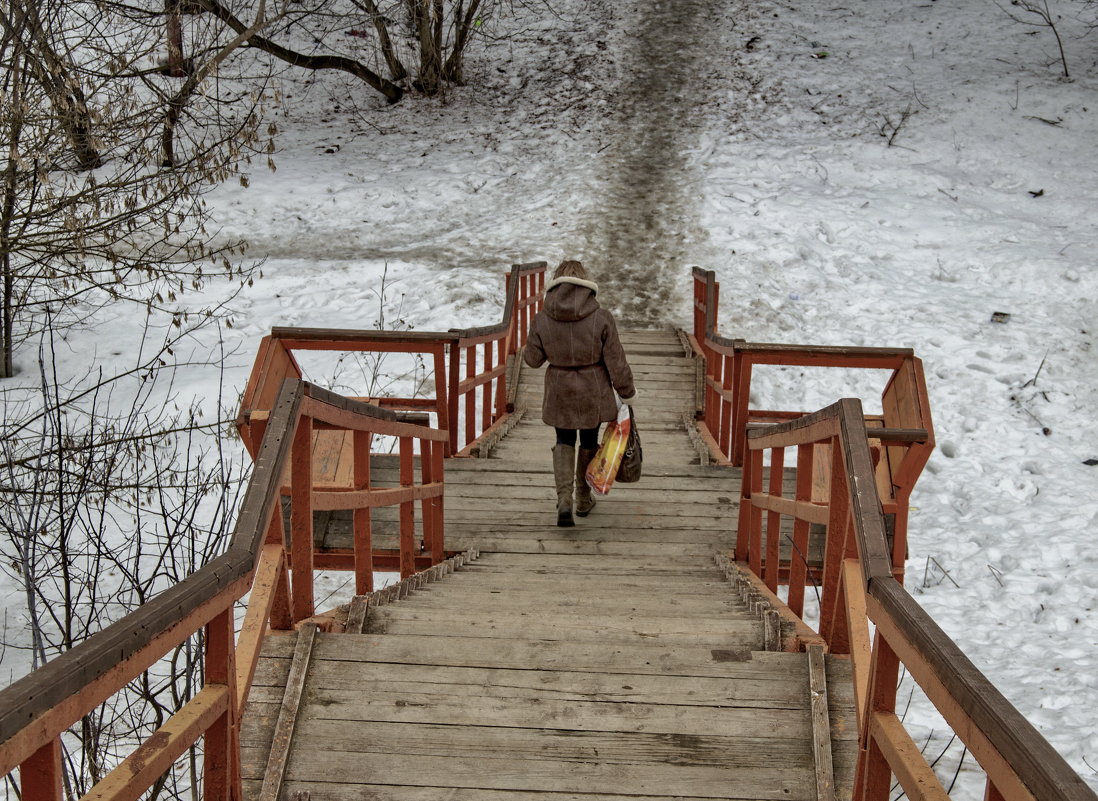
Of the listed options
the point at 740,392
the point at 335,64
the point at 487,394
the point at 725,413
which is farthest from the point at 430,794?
the point at 335,64

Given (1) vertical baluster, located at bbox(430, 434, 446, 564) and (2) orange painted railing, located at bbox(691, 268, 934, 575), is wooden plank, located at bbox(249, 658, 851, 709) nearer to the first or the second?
(2) orange painted railing, located at bbox(691, 268, 934, 575)

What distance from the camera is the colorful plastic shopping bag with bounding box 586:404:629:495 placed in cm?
590

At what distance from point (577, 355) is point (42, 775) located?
4359mm

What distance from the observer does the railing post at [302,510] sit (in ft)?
10.9

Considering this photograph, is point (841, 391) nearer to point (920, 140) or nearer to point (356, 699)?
point (920, 140)

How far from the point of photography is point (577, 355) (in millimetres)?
5758

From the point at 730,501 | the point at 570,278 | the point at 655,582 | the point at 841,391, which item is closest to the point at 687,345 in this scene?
the point at 841,391

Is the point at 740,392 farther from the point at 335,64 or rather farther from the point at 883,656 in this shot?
the point at 335,64

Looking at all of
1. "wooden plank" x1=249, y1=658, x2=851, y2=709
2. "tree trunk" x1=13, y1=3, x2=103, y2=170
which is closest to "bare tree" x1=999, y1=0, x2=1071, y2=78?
"tree trunk" x1=13, y1=3, x2=103, y2=170

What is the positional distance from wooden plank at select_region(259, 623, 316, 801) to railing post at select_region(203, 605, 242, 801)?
0.33 m

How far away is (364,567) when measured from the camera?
417 centimetres

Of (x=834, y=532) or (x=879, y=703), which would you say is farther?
(x=834, y=532)

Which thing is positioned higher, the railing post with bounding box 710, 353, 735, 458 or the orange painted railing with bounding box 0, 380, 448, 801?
the orange painted railing with bounding box 0, 380, 448, 801

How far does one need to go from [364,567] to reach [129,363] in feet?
26.7
